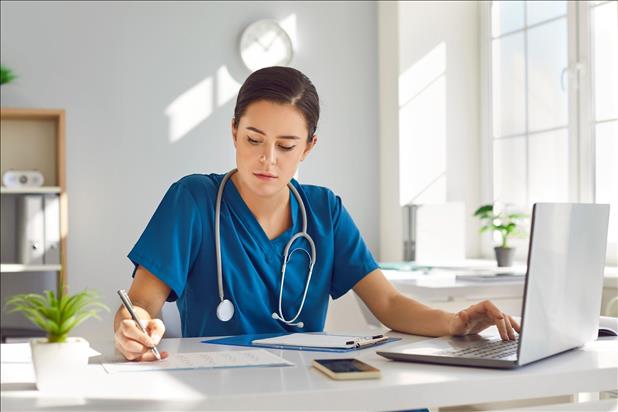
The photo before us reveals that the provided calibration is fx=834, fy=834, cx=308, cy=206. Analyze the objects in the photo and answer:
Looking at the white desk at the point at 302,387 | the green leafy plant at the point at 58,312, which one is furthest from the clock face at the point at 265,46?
the green leafy plant at the point at 58,312

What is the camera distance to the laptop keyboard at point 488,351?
4.17ft

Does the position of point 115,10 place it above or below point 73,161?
above

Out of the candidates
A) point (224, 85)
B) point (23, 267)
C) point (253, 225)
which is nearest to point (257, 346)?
point (253, 225)

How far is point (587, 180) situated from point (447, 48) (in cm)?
115

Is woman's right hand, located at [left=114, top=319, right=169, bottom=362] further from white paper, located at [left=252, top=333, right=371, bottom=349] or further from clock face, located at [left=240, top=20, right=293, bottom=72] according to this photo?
clock face, located at [left=240, top=20, right=293, bottom=72]

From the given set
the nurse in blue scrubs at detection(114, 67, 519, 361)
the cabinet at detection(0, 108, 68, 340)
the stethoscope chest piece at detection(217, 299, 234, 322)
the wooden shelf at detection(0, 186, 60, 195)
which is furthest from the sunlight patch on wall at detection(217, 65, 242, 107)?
the stethoscope chest piece at detection(217, 299, 234, 322)

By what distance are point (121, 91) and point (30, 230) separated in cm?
81

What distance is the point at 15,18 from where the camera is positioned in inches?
152

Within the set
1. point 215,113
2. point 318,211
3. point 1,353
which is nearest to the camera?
point 1,353

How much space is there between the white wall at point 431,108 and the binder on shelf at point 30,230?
5.69ft

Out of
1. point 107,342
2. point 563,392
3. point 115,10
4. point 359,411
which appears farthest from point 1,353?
point 115,10

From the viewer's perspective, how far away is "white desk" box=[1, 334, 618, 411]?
1.02 meters

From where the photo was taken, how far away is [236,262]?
5.61ft

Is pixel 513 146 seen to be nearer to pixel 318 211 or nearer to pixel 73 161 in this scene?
pixel 73 161
